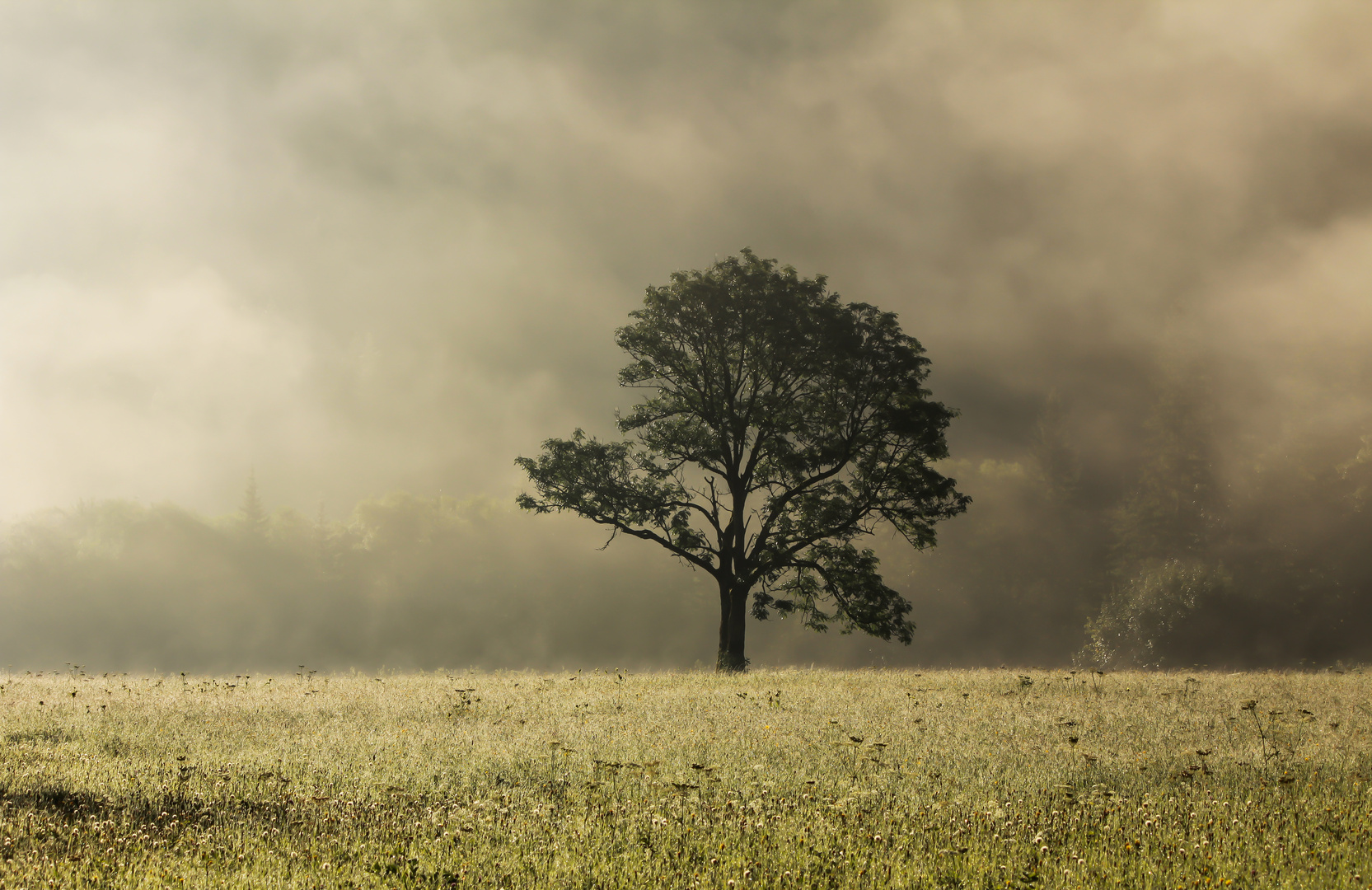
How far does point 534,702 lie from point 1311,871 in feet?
39.8

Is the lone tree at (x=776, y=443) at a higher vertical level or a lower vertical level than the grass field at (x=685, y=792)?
higher

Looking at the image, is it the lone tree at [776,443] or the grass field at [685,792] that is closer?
the grass field at [685,792]

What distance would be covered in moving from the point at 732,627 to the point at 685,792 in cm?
1704

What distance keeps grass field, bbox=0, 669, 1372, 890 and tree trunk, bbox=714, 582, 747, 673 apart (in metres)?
9.19

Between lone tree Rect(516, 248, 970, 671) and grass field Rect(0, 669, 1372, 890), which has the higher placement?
lone tree Rect(516, 248, 970, 671)

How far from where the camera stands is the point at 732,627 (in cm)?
2500

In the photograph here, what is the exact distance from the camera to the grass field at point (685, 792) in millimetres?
6340

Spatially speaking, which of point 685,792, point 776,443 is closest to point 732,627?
point 776,443

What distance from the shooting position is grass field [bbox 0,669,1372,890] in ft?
20.8

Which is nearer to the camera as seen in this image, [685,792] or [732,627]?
[685,792]

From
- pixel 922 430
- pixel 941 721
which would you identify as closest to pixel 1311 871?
pixel 941 721

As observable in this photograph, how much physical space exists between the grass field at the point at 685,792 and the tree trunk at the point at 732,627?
30.1ft

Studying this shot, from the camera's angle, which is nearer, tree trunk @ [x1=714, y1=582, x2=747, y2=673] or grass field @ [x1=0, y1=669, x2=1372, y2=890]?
grass field @ [x1=0, y1=669, x2=1372, y2=890]

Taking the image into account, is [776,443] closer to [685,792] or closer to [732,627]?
[732,627]
